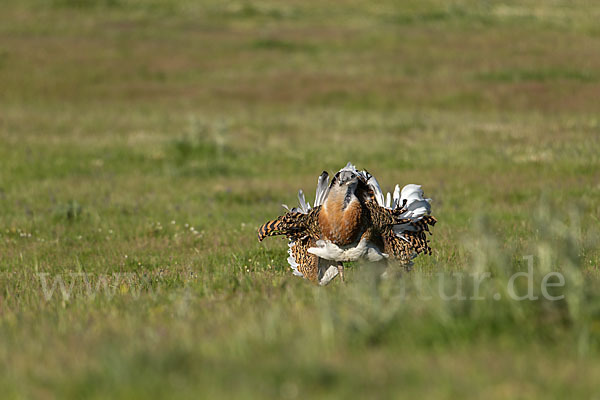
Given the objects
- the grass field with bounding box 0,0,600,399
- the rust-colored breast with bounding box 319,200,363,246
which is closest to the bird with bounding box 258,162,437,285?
the rust-colored breast with bounding box 319,200,363,246

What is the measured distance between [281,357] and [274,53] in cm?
3668

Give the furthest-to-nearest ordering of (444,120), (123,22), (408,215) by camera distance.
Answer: (123,22), (444,120), (408,215)

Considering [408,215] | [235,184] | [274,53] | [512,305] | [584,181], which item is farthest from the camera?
[274,53]

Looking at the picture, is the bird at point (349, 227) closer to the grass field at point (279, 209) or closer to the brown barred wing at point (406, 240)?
the brown barred wing at point (406, 240)

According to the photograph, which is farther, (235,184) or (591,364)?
(235,184)

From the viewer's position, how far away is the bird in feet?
19.8

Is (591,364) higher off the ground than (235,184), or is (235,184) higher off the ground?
(591,364)

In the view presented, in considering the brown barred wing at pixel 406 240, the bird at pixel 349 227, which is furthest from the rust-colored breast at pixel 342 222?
the brown barred wing at pixel 406 240

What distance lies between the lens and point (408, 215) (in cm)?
684

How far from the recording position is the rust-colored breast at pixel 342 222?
5.96 m

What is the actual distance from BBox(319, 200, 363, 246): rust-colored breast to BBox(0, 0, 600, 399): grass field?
14.5 inches

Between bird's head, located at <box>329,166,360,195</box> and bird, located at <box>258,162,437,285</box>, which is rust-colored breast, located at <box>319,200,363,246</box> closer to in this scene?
bird, located at <box>258,162,437,285</box>

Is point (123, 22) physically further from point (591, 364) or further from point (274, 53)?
point (591, 364)

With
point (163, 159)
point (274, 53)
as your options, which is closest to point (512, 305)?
point (163, 159)
